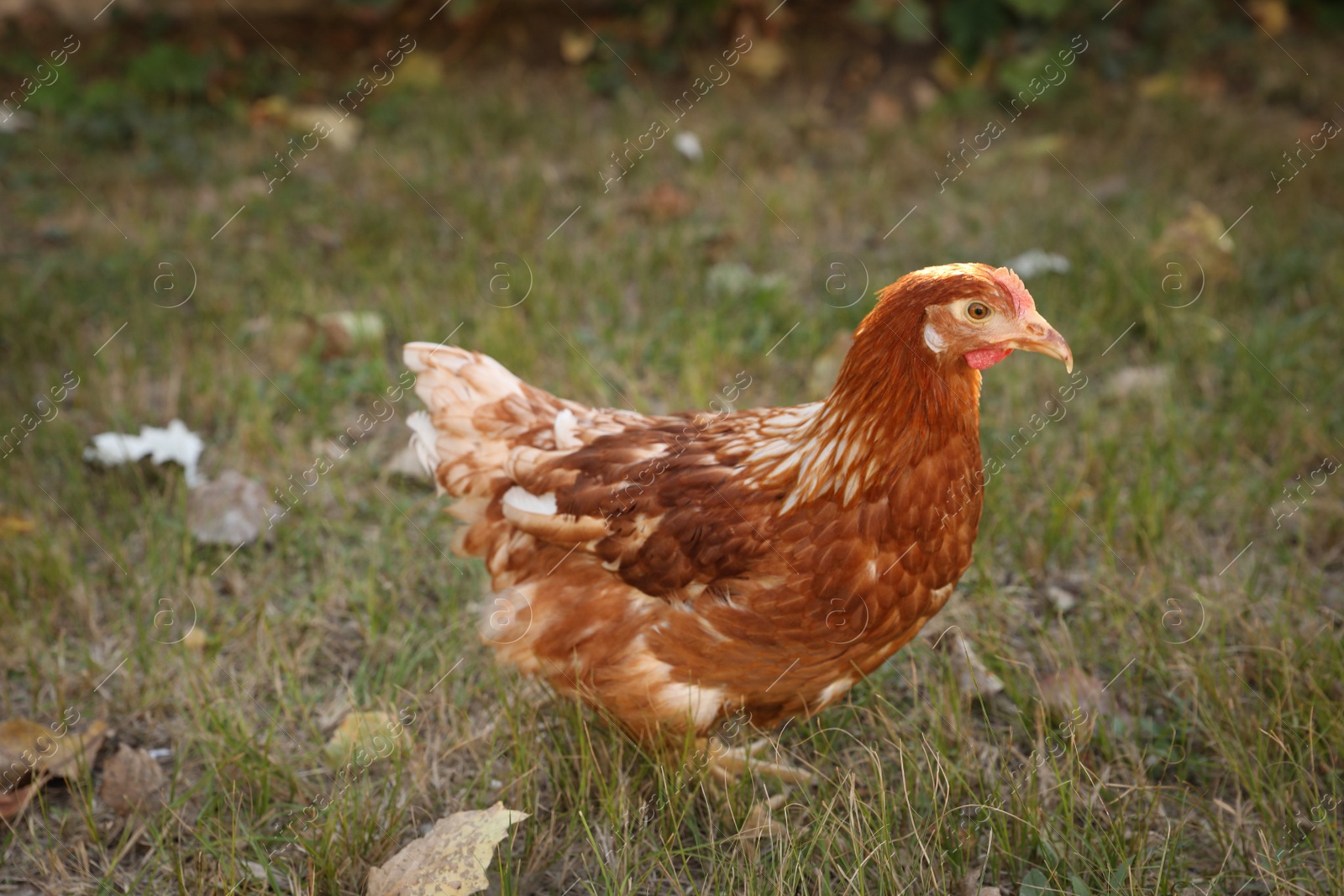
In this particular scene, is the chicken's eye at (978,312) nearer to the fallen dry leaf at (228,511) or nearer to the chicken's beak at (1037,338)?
the chicken's beak at (1037,338)

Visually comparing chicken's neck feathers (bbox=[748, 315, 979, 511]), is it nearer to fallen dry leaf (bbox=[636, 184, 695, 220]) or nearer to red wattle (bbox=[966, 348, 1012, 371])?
red wattle (bbox=[966, 348, 1012, 371])

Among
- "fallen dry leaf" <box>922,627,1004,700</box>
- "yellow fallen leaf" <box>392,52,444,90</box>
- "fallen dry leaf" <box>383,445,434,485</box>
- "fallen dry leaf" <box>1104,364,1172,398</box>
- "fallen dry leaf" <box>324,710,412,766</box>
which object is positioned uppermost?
"yellow fallen leaf" <box>392,52,444,90</box>

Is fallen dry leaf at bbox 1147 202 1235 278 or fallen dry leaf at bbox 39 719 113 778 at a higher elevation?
fallen dry leaf at bbox 39 719 113 778

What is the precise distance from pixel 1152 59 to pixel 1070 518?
385 centimetres

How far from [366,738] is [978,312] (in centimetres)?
159

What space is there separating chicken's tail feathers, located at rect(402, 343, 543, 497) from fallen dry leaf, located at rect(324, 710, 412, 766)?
541mm

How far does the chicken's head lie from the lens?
6.06ft

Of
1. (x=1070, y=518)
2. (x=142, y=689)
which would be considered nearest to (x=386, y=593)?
(x=142, y=689)

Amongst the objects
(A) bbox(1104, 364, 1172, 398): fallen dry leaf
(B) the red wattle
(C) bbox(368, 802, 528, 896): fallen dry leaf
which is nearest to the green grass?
(A) bbox(1104, 364, 1172, 398): fallen dry leaf

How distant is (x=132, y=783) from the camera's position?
227 centimetres

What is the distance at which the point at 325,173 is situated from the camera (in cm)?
493

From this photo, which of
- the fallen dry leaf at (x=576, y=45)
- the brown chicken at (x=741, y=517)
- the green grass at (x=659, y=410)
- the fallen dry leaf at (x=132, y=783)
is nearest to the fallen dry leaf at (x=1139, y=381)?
the green grass at (x=659, y=410)

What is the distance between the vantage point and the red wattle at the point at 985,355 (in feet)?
6.19

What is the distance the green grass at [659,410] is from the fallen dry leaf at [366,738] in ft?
0.14
